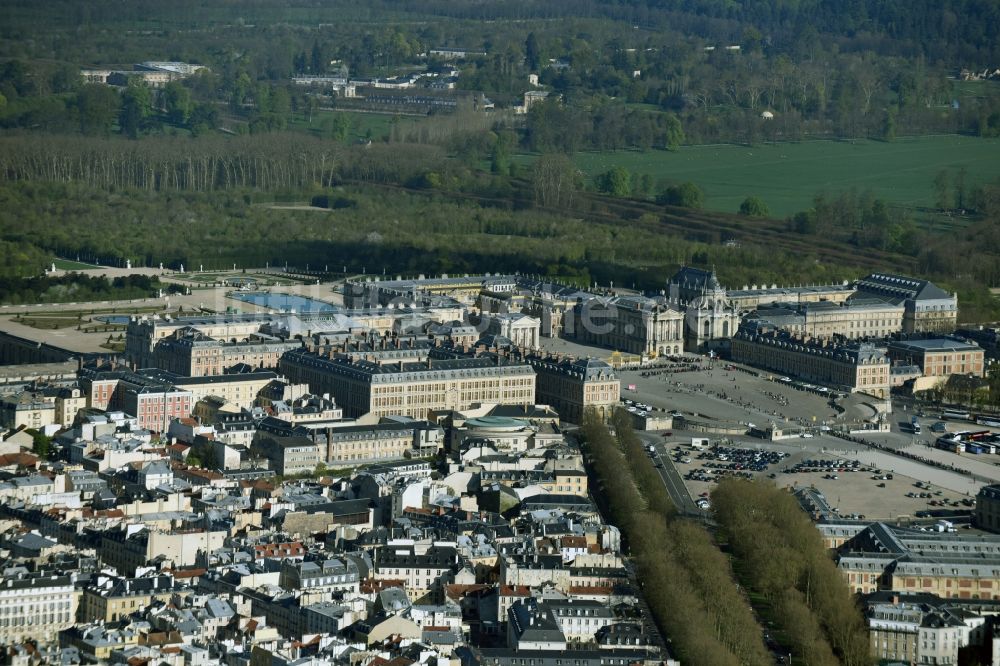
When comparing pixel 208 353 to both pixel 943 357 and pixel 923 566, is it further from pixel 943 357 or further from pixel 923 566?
pixel 923 566

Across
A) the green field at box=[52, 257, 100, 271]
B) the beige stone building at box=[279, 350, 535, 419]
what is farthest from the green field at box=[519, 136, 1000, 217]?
the beige stone building at box=[279, 350, 535, 419]

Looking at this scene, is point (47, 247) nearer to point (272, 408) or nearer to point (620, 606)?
point (272, 408)

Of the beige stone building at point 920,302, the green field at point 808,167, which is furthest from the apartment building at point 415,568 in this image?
the green field at point 808,167

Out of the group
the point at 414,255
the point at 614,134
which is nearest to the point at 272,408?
the point at 414,255

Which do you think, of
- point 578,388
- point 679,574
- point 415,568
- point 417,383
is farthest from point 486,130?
point 415,568

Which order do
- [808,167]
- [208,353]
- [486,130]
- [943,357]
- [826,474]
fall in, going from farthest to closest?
[486,130] → [808,167] → [943,357] → [208,353] → [826,474]

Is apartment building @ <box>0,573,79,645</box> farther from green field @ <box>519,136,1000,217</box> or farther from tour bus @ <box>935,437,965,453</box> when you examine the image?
green field @ <box>519,136,1000,217</box>
